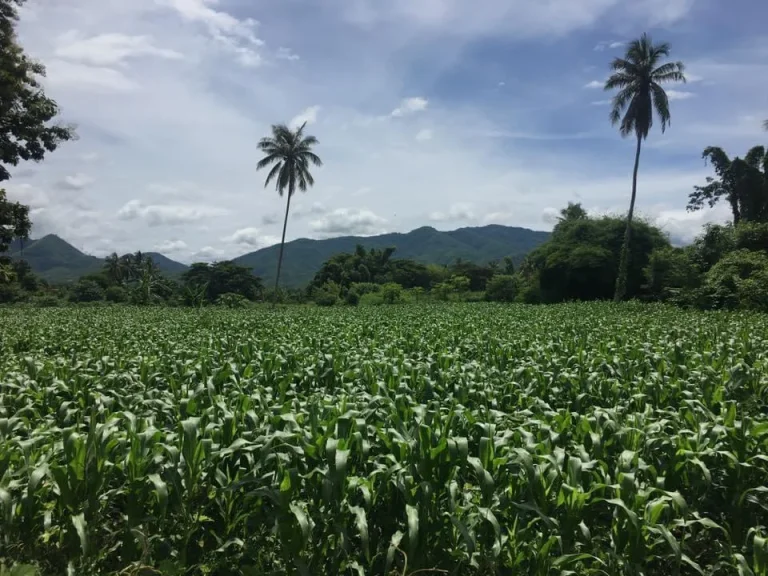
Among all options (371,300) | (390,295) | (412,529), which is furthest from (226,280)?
(412,529)

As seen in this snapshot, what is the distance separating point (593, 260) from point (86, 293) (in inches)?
2028

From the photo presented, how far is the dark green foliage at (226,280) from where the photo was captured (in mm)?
60344

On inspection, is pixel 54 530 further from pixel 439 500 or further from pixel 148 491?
pixel 439 500

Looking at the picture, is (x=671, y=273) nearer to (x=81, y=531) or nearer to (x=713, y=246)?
(x=713, y=246)

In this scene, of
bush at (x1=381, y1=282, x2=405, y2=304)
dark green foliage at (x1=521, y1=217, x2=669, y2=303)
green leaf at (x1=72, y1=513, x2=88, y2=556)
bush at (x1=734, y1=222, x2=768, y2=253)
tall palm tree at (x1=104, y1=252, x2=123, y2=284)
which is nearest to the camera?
green leaf at (x1=72, y1=513, x2=88, y2=556)

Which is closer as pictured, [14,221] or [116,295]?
[14,221]

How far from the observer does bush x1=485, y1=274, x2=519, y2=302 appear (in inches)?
1775

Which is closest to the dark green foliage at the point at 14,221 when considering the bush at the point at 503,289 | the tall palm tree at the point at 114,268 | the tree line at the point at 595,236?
the tree line at the point at 595,236

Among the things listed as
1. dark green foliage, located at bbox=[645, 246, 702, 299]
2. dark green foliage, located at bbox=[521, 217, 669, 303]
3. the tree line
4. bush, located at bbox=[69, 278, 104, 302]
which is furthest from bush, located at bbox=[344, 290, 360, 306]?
bush, located at bbox=[69, 278, 104, 302]

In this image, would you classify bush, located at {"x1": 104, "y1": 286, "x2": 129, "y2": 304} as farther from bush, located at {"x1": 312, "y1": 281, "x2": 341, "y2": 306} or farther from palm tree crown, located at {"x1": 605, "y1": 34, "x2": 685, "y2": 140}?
palm tree crown, located at {"x1": 605, "y1": 34, "x2": 685, "y2": 140}

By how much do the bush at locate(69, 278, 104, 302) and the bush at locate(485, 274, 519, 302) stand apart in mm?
42116

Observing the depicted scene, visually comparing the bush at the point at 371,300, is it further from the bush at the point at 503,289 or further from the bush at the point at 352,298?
the bush at the point at 503,289

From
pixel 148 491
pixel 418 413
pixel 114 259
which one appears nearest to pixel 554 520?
pixel 418 413

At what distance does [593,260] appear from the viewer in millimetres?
34438
